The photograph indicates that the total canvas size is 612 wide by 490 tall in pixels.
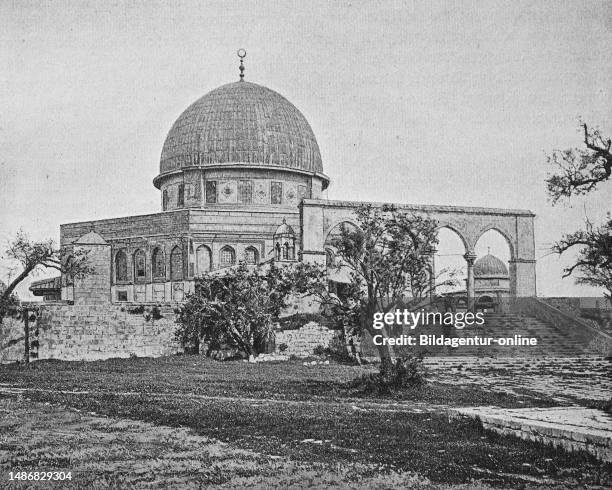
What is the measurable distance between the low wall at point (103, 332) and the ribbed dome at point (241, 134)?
15.5m

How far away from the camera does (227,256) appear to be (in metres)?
39.6

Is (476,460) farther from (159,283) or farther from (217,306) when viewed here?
(159,283)

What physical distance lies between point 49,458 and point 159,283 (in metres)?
31.0

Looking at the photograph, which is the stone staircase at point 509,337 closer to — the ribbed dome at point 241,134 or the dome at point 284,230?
the dome at point 284,230

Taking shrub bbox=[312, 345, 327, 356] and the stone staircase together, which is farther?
shrub bbox=[312, 345, 327, 356]

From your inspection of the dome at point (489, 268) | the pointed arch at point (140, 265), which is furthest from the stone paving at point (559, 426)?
the dome at point (489, 268)

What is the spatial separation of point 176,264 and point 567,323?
58.9 feet

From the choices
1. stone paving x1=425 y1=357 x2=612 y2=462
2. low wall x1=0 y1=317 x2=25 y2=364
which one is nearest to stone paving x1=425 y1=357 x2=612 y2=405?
stone paving x1=425 y1=357 x2=612 y2=462

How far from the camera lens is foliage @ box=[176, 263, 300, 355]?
27594mm

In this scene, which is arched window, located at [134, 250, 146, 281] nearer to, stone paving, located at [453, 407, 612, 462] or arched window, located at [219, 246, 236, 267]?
arched window, located at [219, 246, 236, 267]

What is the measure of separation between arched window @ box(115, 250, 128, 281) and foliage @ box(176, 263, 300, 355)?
11.9 meters

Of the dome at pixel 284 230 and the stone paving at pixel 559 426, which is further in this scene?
the dome at pixel 284 230

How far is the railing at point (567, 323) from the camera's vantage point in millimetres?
25938

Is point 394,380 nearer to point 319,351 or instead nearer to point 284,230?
point 319,351
